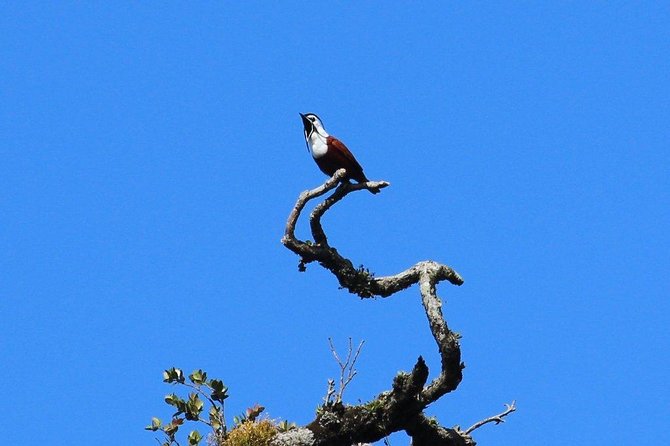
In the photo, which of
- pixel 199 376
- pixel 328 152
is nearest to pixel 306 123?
pixel 328 152

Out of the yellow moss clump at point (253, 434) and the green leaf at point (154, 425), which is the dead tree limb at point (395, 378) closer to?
the yellow moss clump at point (253, 434)

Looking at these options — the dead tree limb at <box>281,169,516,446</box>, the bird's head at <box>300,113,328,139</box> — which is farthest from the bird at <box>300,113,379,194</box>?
the dead tree limb at <box>281,169,516,446</box>

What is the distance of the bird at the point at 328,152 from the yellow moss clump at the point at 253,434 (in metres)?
2.29

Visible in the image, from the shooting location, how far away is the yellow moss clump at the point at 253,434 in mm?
9492

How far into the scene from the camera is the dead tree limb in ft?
29.8

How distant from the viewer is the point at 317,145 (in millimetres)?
10656

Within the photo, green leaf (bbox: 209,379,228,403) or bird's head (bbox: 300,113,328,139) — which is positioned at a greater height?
bird's head (bbox: 300,113,328,139)

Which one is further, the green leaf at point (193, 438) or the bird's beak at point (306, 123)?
the bird's beak at point (306, 123)

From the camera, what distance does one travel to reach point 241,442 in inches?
375

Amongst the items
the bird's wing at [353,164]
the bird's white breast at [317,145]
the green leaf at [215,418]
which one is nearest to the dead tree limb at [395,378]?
the bird's wing at [353,164]

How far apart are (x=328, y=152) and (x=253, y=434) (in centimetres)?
270

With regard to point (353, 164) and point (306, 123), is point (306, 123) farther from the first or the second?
point (353, 164)

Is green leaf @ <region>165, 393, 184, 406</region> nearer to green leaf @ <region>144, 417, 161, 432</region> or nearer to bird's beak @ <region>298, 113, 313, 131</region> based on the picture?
green leaf @ <region>144, 417, 161, 432</region>

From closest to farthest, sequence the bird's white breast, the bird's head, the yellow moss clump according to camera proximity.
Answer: the yellow moss clump
the bird's white breast
the bird's head
